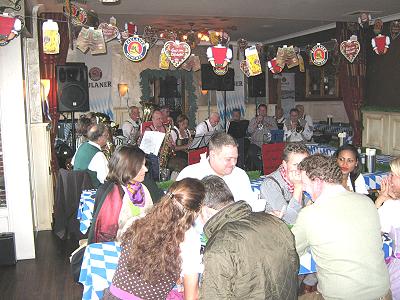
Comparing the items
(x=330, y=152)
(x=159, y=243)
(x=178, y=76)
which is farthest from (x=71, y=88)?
(x=178, y=76)

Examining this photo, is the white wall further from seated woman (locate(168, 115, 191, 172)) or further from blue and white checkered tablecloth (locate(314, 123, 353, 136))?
blue and white checkered tablecloth (locate(314, 123, 353, 136))

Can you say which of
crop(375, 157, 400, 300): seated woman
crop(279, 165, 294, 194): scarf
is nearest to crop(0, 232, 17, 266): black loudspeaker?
crop(279, 165, 294, 194): scarf

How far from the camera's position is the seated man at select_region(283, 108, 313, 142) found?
909 centimetres

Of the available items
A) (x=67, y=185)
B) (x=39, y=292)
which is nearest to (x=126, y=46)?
(x=67, y=185)

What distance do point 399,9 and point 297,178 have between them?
6.60m

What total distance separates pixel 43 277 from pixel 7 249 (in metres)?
0.60

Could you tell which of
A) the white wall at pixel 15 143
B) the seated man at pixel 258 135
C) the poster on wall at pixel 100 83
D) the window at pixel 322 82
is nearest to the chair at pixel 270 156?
the seated man at pixel 258 135

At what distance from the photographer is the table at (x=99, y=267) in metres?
2.91

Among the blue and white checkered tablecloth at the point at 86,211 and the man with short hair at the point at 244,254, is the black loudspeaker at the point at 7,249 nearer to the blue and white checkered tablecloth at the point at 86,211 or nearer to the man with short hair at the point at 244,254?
the blue and white checkered tablecloth at the point at 86,211

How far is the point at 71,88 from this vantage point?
7.44m

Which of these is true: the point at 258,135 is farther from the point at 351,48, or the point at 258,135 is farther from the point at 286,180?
the point at 286,180

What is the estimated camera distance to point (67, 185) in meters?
5.63

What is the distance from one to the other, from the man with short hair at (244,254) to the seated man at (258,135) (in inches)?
294

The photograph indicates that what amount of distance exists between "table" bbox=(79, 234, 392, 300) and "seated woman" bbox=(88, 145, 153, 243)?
0.18 meters
